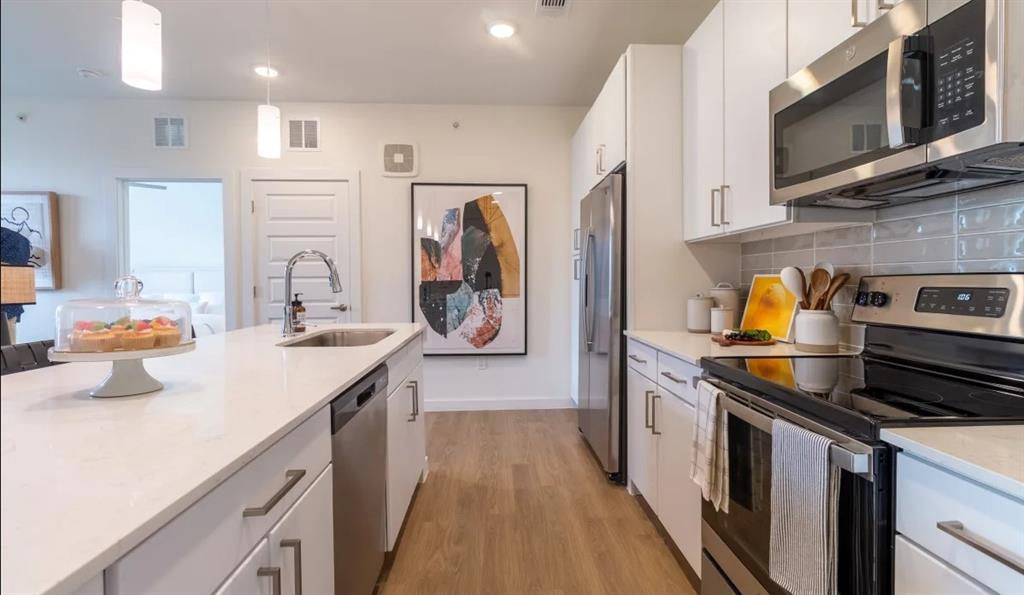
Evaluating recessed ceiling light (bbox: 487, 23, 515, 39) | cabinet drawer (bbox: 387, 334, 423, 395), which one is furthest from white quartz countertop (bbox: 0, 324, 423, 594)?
recessed ceiling light (bbox: 487, 23, 515, 39)

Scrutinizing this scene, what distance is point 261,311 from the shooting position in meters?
3.94

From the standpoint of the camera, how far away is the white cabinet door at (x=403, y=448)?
1.78 metres

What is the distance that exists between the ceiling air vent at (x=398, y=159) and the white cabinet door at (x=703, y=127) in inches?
91.4

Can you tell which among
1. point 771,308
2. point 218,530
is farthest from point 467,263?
point 218,530

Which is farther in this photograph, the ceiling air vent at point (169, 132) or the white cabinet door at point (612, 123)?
the ceiling air vent at point (169, 132)

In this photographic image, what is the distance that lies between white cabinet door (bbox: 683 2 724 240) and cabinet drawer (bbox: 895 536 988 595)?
1.44 meters

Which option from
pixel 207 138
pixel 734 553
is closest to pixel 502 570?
pixel 734 553

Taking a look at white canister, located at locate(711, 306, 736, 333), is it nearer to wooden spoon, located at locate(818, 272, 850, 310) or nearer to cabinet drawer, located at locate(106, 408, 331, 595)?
wooden spoon, located at locate(818, 272, 850, 310)

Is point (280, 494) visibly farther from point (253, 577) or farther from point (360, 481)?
point (360, 481)

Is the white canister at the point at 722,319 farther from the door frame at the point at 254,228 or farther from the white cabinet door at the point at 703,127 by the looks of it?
the door frame at the point at 254,228

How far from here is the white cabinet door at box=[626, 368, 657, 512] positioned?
81.4 inches

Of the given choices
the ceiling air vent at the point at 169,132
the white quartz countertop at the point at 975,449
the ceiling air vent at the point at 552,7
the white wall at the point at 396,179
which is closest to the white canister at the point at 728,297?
the white quartz countertop at the point at 975,449

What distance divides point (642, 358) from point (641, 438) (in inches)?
14.9

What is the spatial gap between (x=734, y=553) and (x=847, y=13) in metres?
1.57
